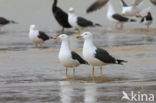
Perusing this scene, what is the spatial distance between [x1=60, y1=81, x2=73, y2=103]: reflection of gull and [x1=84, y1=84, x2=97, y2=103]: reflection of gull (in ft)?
0.75

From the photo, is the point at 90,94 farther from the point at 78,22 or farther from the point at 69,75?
the point at 78,22

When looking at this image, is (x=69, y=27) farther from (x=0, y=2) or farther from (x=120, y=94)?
(x=120, y=94)

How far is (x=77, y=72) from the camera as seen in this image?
37.3 ft

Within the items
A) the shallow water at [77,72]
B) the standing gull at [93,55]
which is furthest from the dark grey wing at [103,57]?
the shallow water at [77,72]

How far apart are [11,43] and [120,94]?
9.22 meters

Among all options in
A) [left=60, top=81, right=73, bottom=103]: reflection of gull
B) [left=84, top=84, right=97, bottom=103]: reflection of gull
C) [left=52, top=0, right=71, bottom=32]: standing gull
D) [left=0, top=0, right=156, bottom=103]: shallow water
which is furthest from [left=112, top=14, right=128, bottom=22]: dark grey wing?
[left=84, top=84, right=97, bottom=103]: reflection of gull

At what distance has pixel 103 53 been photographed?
10719mm

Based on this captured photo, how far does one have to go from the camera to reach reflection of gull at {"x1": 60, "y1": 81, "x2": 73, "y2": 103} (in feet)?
27.1

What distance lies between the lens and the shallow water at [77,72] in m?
8.66

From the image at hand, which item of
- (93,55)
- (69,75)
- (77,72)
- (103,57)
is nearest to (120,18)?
(77,72)

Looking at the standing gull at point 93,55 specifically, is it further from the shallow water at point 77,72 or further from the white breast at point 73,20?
the white breast at point 73,20

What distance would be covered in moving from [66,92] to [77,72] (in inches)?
97.5

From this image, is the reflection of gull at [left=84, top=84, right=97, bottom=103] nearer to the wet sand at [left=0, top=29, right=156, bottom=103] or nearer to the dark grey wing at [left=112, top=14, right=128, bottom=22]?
the wet sand at [left=0, top=29, right=156, bottom=103]

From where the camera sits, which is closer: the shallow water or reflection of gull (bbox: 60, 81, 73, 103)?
reflection of gull (bbox: 60, 81, 73, 103)
